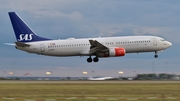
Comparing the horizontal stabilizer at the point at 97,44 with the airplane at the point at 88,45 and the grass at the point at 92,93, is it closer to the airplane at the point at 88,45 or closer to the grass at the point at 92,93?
the airplane at the point at 88,45

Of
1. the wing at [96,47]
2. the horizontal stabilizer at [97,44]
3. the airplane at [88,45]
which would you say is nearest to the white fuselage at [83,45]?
the airplane at [88,45]

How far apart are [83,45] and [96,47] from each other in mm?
2242

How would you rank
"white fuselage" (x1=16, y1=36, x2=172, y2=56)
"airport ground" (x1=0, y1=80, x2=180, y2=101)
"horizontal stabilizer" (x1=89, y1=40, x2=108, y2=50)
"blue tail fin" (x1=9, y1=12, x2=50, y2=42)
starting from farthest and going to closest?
"blue tail fin" (x1=9, y1=12, x2=50, y2=42) → "white fuselage" (x1=16, y1=36, x2=172, y2=56) → "horizontal stabilizer" (x1=89, y1=40, x2=108, y2=50) → "airport ground" (x1=0, y1=80, x2=180, y2=101)

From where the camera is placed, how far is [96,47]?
68875mm

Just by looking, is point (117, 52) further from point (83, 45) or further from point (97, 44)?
point (83, 45)

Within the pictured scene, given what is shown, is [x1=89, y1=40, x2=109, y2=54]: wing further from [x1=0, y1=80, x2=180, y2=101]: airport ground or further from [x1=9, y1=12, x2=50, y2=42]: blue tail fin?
[x1=0, y1=80, x2=180, y2=101]: airport ground

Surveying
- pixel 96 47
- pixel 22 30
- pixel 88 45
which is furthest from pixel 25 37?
pixel 96 47

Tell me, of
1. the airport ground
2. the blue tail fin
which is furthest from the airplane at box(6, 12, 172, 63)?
the airport ground

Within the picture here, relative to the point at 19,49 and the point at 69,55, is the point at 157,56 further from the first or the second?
the point at 19,49

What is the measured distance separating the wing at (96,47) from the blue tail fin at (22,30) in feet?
26.9

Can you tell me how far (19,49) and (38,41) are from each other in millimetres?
3452

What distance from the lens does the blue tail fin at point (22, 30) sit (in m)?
69.9

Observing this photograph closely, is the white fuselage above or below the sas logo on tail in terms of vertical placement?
below

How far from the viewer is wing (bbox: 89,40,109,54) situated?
2647 inches
